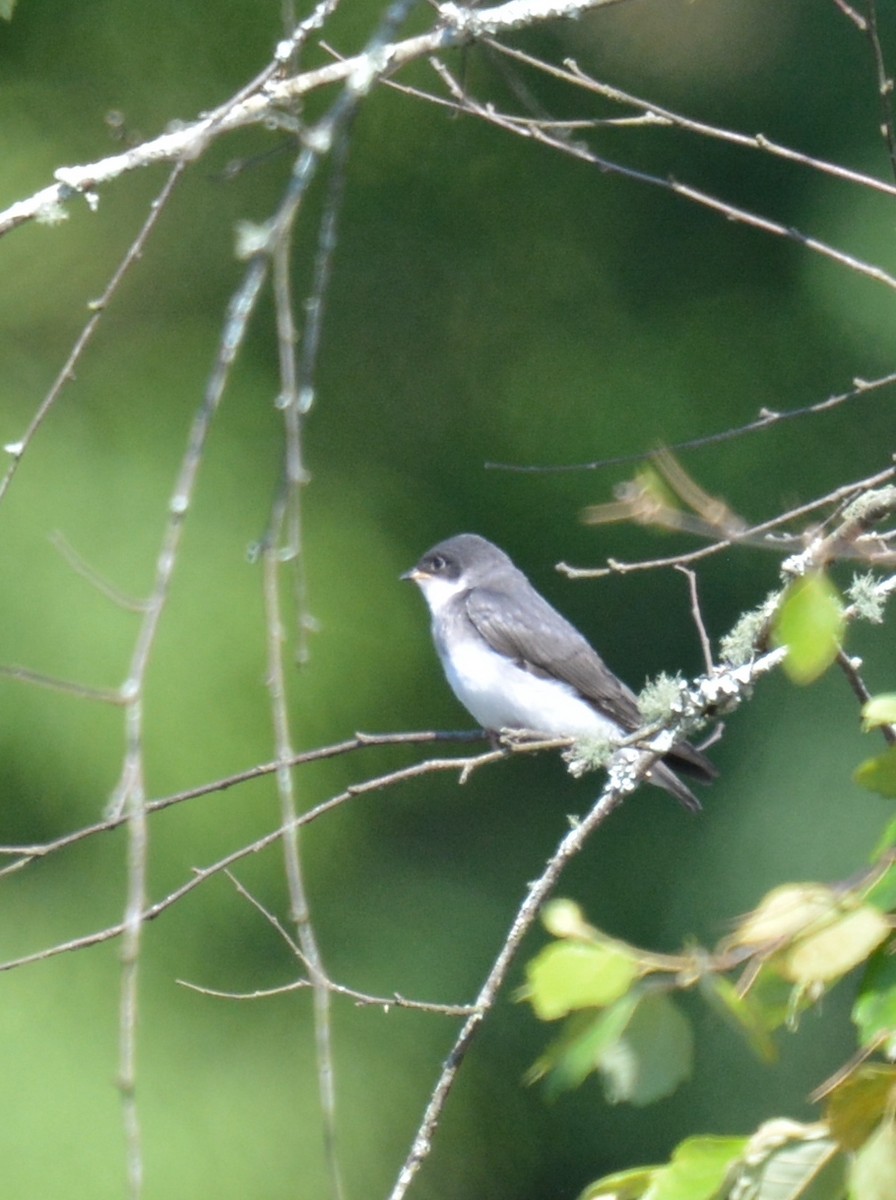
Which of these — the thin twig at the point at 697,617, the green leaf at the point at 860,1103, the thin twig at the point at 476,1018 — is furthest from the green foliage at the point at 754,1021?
the thin twig at the point at 697,617

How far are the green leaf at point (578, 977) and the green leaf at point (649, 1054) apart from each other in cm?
3

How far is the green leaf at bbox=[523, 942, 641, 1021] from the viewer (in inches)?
41.3

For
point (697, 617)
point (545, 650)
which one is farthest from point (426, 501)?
point (697, 617)

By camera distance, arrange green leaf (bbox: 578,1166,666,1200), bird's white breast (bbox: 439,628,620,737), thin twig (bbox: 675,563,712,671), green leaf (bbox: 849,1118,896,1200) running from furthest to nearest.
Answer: bird's white breast (bbox: 439,628,620,737) < thin twig (bbox: 675,563,712,671) < green leaf (bbox: 578,1166,666,1200) < green leaf (bbox: 849,1118,896,1200)

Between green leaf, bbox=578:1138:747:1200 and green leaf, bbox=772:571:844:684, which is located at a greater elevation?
green leaf, bbox=772:571:844:684

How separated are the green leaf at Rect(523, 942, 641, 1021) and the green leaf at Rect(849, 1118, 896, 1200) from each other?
17cm

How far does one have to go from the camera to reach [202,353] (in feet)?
16.0

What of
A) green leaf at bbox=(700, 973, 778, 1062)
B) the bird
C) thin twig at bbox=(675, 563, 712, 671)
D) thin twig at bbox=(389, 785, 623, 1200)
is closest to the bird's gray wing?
the bird

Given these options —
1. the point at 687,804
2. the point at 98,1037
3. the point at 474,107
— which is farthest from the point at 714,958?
the point at 98,1037

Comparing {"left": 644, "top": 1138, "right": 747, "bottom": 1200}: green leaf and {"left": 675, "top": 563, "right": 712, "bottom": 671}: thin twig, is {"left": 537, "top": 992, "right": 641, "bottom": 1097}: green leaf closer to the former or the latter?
{"left": 644, "top": 1138, "right": 747, "bottom": 1200}: green leaf

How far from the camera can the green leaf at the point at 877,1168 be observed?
993 mm

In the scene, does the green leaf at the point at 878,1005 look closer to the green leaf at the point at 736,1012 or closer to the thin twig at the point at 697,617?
the green leaf at the point at 736,1012

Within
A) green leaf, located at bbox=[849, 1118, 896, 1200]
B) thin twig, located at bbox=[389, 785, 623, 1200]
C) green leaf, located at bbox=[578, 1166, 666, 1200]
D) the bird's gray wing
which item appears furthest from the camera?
the bird's gray wing

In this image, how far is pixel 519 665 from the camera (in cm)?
418
